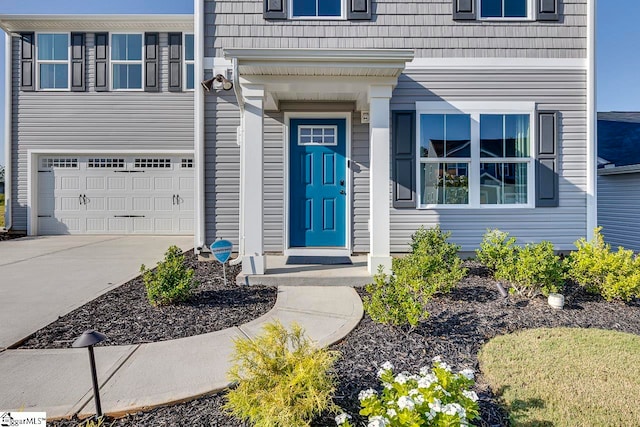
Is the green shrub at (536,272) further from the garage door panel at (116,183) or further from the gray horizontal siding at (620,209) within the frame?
the garage door panel at (116,183)

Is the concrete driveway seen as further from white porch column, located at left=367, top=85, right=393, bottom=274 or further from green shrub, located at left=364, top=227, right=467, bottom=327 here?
white porch column, located at left=367, top=85, right=393, bottom=274

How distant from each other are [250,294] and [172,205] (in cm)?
594

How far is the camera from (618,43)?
13.5 meters

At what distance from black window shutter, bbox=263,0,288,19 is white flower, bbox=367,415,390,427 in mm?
5472

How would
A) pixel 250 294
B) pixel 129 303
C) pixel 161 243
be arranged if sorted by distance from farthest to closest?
pixel 161 243 → pixel 250 294 → pixel 129 303

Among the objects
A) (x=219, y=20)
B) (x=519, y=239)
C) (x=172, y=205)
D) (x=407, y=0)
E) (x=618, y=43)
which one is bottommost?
(x=519, y=239)

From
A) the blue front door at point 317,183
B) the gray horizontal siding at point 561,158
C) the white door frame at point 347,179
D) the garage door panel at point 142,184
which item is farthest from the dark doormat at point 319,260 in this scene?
the garage door panel at point 142,184

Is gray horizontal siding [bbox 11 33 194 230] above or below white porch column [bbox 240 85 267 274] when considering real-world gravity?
above

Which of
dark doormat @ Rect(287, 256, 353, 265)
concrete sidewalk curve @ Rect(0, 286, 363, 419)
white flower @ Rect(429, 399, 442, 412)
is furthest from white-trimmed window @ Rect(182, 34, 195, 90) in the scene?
white flower @ Rect(429, 399, 442, 412)

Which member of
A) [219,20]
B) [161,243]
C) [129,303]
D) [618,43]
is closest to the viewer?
[129,303]

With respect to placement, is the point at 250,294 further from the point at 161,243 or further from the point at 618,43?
the point at 618,43

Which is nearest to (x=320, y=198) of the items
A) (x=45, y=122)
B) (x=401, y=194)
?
(x=401, y=194)

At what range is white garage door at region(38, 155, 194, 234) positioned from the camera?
8.68m

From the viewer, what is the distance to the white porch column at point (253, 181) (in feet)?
13.6
